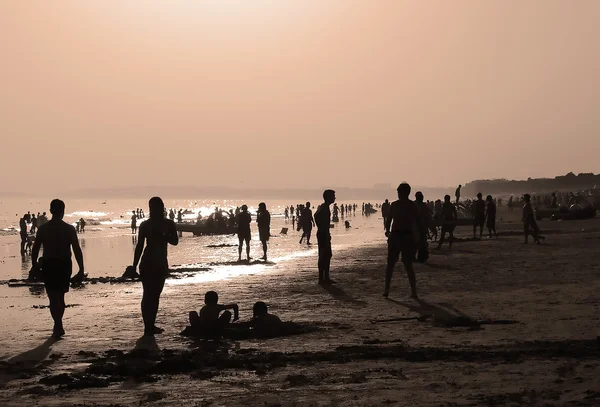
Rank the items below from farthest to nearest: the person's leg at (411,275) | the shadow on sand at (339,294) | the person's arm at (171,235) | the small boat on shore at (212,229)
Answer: the small boat on shore at (212,229)
the shadow on sand at (339,294)
the person's leg at (411,275)
the person's arm at (171,235)

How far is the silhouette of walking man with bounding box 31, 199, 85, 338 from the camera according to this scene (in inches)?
435

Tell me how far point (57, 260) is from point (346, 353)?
4.87 meters

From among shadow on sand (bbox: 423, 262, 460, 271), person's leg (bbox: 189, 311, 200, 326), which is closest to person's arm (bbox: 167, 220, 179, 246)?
person's leg (bbox: 189, 311, 200, 326)

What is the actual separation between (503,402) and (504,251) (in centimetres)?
1889

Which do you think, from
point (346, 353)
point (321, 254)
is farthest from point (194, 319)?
point (321, 254)

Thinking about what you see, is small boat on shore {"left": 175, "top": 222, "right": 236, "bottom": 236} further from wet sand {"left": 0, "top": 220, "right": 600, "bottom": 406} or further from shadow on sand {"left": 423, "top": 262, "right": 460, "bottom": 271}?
wet sand {"left": 0, "top": 220, "right": 600, "bottom": 406}

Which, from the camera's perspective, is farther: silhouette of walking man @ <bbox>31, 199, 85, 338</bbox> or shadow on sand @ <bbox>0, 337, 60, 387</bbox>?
silhouette of walking man @ <bbox>31, 199, 85, 338</bbox>

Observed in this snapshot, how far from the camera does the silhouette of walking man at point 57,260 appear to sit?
11.1 metres

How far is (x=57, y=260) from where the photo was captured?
11180 millimetres

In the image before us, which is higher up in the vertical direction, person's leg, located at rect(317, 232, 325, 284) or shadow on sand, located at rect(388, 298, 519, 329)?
person's leg, located at rect(317, 232, 325, 284)

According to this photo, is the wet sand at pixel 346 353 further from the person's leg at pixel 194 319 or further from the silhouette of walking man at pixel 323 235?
the silhouette of walking man at pixel 323 235

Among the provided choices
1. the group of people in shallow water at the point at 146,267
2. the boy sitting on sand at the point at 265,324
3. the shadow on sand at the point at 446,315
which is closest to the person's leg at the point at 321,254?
the shadow on sand at the point at 446,315

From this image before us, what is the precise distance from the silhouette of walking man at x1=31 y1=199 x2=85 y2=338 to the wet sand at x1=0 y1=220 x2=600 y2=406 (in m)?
0.45

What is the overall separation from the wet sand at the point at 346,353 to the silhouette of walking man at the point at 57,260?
447mm
